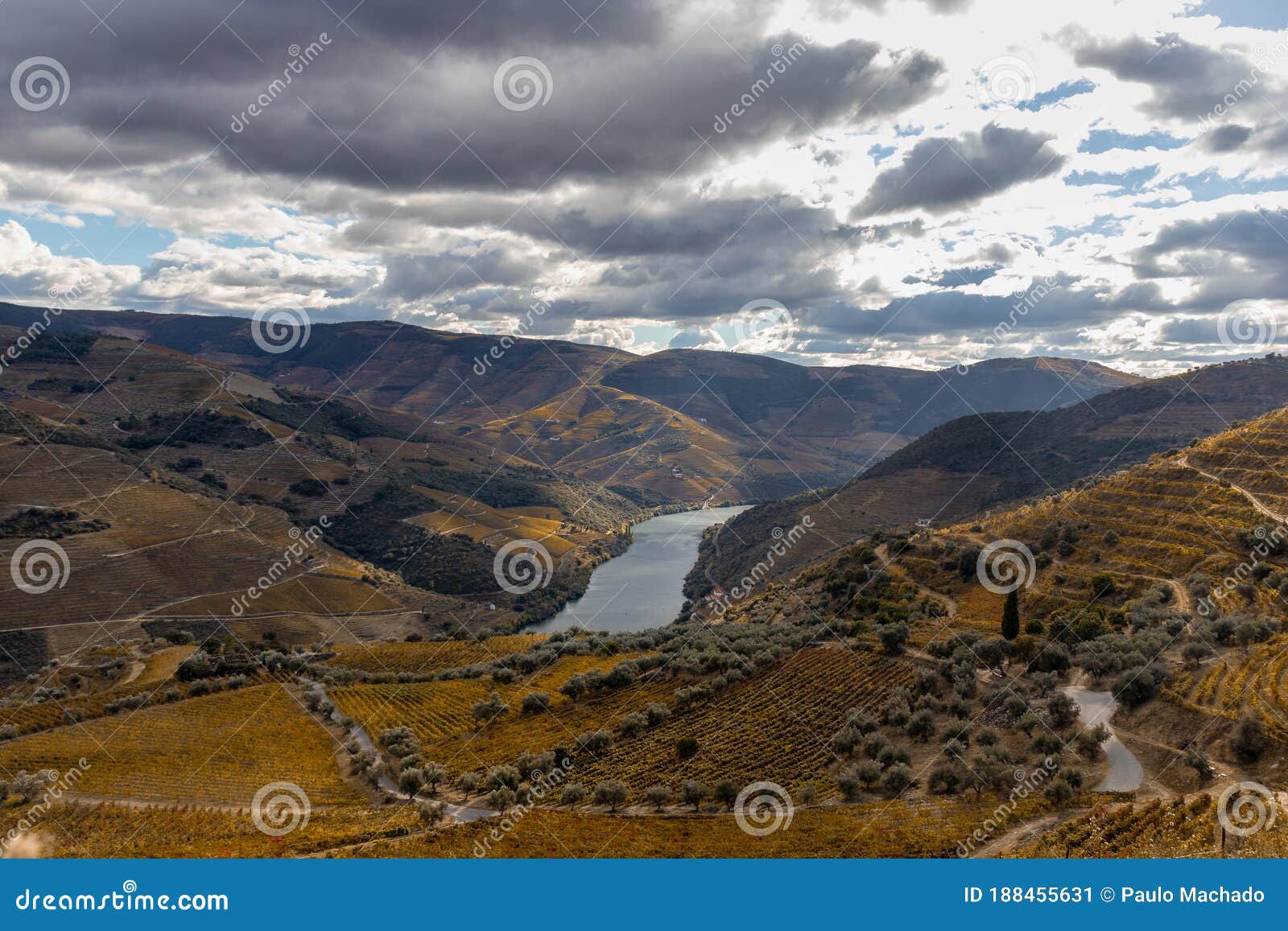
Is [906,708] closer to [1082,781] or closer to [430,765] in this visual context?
[1082,781]

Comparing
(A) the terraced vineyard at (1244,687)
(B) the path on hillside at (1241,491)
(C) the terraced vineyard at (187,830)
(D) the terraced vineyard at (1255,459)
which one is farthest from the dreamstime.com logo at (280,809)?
(D) the terraced vineyard at (1255,459)

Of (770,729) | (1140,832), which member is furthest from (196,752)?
(1140,832)

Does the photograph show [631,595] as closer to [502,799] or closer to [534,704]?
[534,704]

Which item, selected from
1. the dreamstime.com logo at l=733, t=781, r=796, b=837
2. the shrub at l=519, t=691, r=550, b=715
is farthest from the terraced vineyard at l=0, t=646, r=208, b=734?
the dreamstime.com logo at l=733, t=781, r=796, b=837

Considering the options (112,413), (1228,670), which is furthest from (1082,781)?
(112,413)

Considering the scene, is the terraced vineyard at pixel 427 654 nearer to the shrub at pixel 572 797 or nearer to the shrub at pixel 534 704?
the shrub at pixel 534 704

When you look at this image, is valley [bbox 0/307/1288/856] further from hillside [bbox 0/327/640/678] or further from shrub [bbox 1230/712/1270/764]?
hillside [bbox 0/327/640/678]
